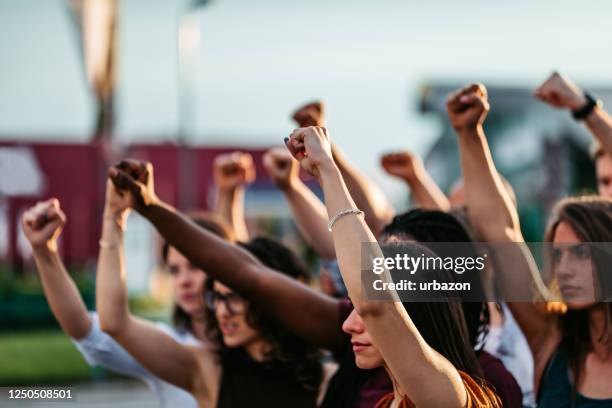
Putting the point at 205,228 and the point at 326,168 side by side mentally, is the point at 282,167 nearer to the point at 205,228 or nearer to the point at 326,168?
the point at 205,228

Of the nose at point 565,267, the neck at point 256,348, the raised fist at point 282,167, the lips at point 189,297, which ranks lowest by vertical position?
the neck at point 256,348

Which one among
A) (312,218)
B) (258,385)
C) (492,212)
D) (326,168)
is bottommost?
(258,385)

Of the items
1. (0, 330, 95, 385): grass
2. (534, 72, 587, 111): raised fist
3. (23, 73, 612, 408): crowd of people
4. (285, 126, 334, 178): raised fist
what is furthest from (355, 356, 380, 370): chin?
(0, 330, 95, 385): grass

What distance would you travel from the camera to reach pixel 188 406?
2.36 meters

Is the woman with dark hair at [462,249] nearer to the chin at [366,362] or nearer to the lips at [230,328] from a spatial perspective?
the chin at [366,362]

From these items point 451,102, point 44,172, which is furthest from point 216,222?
point 44,172

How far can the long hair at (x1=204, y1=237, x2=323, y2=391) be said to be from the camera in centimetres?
223

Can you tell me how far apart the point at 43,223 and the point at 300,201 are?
0.71 m

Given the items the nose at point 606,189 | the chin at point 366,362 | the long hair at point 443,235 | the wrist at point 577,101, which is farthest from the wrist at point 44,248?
the nose at point 606,189

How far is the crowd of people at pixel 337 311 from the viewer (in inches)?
68.0

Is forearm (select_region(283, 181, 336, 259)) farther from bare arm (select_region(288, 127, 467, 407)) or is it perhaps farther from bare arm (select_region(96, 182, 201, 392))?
bare arm (select_region(288, 127, 467, 407))

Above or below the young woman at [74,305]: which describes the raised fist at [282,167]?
above

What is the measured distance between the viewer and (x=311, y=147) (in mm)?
1544

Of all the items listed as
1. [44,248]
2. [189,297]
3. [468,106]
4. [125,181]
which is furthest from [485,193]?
[44,248]
